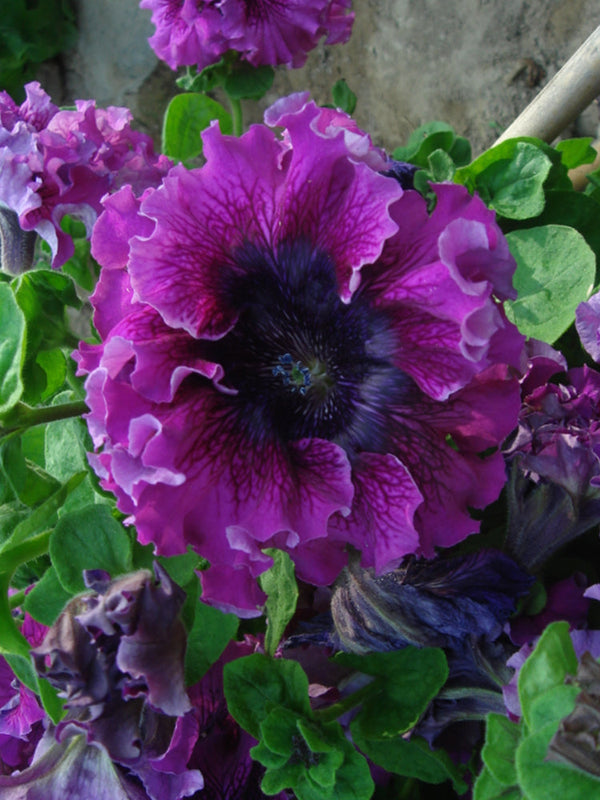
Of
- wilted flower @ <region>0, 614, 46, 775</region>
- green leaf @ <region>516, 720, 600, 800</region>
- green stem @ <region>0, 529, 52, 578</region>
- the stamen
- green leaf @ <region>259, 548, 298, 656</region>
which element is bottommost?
wilted flower @ <region>0, 614, 46, 775</region>

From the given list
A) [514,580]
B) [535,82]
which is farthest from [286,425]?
[535,82]

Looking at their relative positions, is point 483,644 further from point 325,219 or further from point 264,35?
point 264,35

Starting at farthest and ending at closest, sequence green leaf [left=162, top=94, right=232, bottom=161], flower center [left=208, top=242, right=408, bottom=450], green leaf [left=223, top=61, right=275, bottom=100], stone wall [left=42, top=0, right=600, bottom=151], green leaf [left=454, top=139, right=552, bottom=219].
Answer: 1. stone wall [left=42, top=0, right=600, bottom=151]
2. green leaf [left=223, top=61, right=275, bottom=100]
3. green leaf [left=162, top=94, right=232, bottom=161]
4. green leaf [left=454, top=139, right=552, bottom=219]
5. flower center [left=208, top=242, right=408, bottom=450]

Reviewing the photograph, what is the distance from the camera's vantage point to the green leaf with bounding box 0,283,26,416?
1.46 ft

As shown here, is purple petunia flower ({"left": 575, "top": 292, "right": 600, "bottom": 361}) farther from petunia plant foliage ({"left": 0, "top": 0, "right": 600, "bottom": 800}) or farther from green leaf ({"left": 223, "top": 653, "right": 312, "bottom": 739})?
green leaf ({"left": 223, "top": 653, "right": 312, "bottom": 739})

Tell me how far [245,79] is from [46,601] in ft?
2.13

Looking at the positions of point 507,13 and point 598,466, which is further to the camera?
point 507,13

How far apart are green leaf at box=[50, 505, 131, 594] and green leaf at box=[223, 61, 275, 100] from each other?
A: 61 cm

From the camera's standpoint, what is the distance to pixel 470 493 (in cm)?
39

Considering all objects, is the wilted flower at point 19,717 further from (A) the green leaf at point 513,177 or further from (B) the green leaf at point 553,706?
(A) the green leaf at point 513,177

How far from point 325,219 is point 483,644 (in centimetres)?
24

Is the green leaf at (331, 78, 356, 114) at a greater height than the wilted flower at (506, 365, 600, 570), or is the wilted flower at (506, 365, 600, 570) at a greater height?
the wilted flower at (506, 365, 600, 570)

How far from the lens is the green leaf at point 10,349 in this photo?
17.5 inches

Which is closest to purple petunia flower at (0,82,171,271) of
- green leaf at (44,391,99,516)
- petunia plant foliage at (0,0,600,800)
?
petunia plant foliage at (0,0,600,800)
